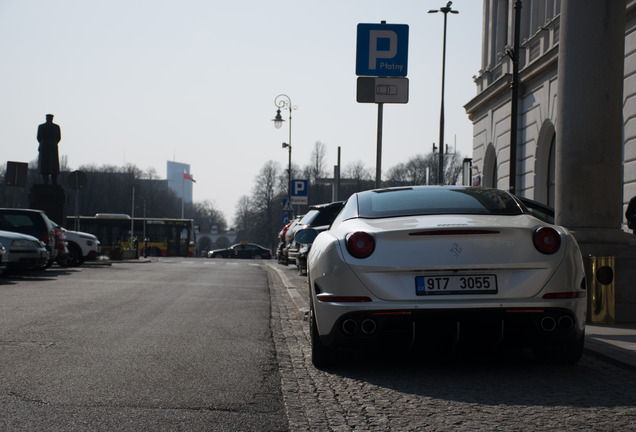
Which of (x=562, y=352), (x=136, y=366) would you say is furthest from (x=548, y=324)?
(x=136, y=366)

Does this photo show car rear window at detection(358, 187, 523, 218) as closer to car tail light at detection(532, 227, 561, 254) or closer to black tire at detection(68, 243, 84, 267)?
car tail light at detection(532, 227, 561, 254)

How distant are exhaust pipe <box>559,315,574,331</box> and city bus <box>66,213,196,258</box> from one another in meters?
51.0

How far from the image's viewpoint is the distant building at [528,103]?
56.3 ft

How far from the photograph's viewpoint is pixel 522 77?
24.9m

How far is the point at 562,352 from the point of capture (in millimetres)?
6039

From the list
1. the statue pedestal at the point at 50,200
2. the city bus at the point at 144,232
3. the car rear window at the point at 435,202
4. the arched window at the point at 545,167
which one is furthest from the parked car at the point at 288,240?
the city bus at the point at 144,232

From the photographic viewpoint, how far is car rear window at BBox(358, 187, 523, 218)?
6.35 m

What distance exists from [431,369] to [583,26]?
5.39 m

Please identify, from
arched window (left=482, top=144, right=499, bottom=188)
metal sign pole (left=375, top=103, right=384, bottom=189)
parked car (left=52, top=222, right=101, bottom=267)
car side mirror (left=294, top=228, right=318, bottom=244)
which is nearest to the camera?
car side mirror (left=294, top=228, right=318, bottom=244)

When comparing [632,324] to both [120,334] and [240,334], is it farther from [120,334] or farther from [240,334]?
[120,334]

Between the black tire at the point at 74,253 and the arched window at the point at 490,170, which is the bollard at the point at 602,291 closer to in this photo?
the black tire at the point at 74,253

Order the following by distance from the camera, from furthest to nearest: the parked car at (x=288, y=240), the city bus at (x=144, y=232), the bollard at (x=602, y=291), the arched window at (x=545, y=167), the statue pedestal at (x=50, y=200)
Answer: the city bus at (x=144, y=232) < the statue pedestal at (x=50, y=200) < the parked car at (x=288, y=240) < the arched window at (x=545, y=167) < the bollard at (x=602, y=291)

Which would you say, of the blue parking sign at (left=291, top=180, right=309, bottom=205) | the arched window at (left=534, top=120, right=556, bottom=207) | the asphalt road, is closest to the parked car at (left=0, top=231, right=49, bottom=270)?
the asphalt road

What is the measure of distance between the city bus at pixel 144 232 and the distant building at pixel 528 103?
1215 inches
